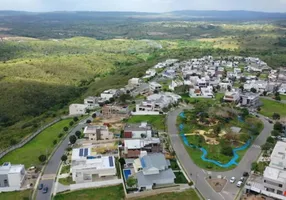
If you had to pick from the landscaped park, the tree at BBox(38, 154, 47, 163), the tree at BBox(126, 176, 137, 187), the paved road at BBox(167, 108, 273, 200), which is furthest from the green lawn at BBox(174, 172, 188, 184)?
the tree at BBox(38, 154, 47, 163)

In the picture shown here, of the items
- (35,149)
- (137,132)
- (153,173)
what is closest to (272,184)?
(153,173)

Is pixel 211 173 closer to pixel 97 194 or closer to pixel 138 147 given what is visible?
pixel 138 147

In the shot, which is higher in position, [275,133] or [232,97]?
[232,97]

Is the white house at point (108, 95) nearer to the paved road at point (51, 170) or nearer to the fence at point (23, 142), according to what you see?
the fence at point (23, 142)

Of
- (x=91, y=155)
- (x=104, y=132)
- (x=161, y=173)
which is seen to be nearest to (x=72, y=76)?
(x=104, y=132)

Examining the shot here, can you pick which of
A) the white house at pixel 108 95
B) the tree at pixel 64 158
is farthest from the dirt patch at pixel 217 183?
the white house at pixel 108 95
